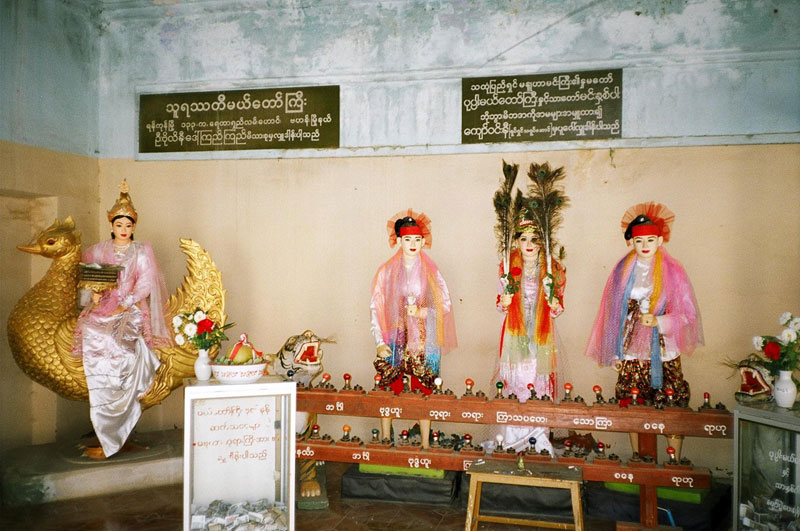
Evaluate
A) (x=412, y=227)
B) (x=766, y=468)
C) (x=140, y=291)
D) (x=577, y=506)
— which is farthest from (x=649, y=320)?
(x=140, y=291)

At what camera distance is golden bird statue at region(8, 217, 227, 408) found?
5.14m

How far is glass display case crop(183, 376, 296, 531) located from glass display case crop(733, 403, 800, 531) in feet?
9.67

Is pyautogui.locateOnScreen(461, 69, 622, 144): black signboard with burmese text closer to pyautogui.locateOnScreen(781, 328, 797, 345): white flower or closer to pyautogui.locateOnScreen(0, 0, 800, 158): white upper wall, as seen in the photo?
pyautogui.locateOnScreen(0, 0, 800, 158): white upper wall

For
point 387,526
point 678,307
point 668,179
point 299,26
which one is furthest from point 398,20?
point 387,526

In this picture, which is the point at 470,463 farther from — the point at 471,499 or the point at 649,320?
the point at 649,320

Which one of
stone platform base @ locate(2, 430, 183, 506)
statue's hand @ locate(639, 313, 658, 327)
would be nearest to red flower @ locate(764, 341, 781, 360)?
statue's hand @ locate(639, 313, 658, 327)

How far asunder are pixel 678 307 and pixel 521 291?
1.26 metres

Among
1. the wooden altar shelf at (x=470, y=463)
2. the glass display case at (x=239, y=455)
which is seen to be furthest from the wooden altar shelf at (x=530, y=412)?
the glass display case at (x=239, y=455)

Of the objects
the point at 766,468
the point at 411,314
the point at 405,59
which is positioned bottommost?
the point at 766,468

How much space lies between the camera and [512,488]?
4824 millimetres

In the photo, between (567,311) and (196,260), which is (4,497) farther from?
(567,311)

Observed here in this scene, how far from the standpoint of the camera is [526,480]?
404 centimetres

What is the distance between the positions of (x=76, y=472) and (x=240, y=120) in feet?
12.5

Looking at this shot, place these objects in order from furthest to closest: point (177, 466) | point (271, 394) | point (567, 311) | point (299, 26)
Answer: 1. point (299, 26)
2. point (567, 311)
3. point (177, 466)
4. point (271, 394)
